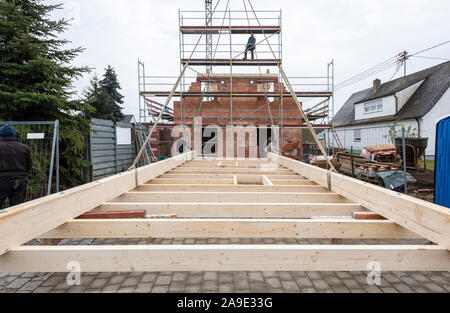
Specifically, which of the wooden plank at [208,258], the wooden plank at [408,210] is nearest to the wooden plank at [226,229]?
the wooden plank at [408,210]

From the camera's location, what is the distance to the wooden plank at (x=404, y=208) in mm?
1787

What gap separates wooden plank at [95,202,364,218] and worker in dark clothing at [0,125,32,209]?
2.84 metres

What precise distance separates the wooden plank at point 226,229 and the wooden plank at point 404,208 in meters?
0.16

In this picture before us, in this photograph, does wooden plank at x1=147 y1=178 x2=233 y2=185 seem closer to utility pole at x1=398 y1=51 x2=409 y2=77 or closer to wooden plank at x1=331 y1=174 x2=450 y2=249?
wooden plank at x1=331 y1=174 x2=450 y2=249

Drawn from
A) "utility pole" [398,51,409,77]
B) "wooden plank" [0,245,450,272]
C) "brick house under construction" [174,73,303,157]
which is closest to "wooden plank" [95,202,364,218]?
"wooden plank" [0,245,450,272]

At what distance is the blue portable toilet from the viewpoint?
443 cm

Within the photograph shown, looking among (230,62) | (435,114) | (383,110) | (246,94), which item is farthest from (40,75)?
(383,110)

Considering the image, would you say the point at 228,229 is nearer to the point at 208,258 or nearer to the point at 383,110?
the point at 208,258

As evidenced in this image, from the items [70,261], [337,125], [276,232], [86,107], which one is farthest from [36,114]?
[337,125]

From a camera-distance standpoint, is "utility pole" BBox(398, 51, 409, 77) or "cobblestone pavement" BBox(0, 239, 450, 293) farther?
"utility pole" BBox(398, 51, 409, 77)

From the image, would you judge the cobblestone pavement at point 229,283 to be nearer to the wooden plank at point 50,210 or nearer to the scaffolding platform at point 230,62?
the wooden plank at point 50,210

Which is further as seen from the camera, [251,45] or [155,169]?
[251,45]

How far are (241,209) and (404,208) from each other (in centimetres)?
152

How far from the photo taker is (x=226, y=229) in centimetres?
214
